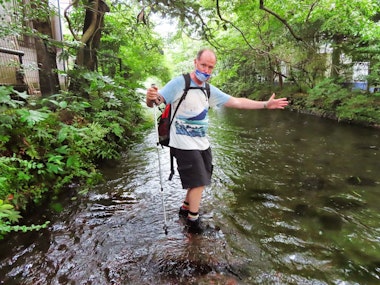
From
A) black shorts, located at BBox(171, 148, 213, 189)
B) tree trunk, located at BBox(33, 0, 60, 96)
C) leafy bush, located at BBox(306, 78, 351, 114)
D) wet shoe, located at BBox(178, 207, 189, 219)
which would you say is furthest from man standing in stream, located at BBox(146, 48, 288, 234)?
leafy bush, located at BBox(306, 78, 351, 114)

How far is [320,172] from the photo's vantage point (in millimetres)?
5355

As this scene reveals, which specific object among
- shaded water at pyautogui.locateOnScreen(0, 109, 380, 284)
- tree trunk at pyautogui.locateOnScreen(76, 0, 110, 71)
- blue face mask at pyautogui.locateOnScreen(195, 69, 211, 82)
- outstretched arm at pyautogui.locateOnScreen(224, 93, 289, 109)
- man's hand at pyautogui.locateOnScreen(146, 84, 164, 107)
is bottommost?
shaded water at pyautogui.locateOnScreen(0, 109, 380, 284)

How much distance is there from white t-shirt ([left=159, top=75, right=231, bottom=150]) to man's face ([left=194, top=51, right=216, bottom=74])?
199mm

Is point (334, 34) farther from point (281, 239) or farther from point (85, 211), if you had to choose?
point (85, 211)

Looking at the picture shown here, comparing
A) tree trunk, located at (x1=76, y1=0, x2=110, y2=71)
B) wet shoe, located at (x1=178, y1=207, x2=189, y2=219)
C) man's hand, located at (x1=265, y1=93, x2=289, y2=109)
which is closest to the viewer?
man's hand, located at (x1=265, y1=93, x2=289, y2=109)

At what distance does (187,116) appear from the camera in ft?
9.37

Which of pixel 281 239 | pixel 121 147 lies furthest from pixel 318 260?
pixel 121 147

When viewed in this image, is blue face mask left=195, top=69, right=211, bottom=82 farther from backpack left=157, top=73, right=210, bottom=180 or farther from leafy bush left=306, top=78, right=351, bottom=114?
leafy bush left=306, top=78, right=351, bottom=114

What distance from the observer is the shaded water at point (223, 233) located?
245cm

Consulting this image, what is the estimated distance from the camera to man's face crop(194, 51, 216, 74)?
278cm

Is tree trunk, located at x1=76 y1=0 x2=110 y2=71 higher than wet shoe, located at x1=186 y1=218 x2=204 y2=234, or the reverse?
tree trunk, located at x1=76 y1=0 x2=110 y2=71

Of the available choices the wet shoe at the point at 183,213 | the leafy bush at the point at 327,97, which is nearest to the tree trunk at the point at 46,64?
the wet shoe at the point at 183,213

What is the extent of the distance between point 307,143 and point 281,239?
5.63 m

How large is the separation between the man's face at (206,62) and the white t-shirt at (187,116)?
20cm
